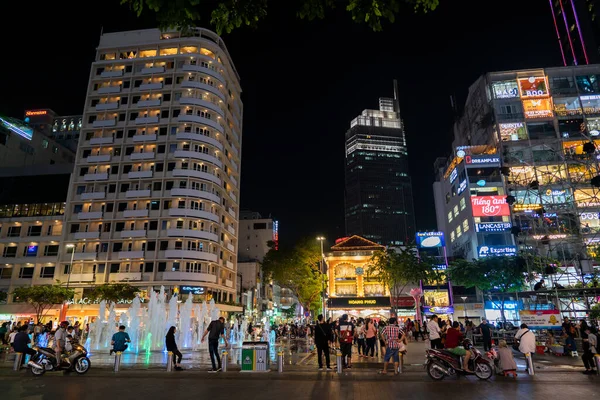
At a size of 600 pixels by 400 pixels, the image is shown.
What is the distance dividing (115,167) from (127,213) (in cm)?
764

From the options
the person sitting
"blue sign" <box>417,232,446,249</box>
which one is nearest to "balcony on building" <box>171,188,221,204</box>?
"blue sign" <box>417,232,446,249</box>

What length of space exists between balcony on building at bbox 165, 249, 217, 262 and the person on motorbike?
132 feet

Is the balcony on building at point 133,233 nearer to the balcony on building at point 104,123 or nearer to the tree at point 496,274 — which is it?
the balcony on building at point 104,123

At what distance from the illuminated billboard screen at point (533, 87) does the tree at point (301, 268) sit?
37226 mm

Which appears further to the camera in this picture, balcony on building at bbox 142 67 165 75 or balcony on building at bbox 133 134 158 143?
balcony on building at bbox 142 67 165 75

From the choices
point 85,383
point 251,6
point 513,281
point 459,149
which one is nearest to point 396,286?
point 513,281

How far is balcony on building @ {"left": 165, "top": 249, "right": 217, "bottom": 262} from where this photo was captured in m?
47.8

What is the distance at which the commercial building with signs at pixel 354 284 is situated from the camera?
51.1 m

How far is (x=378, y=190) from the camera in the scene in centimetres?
18725

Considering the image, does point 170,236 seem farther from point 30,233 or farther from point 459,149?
point 459,149

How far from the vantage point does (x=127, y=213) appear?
1978 inches

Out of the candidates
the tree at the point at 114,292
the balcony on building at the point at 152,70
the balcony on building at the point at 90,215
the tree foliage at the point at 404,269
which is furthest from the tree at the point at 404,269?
the balcony on building at the point at 152,70

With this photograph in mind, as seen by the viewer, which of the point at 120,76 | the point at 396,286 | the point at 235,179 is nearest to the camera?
the point at 396,286

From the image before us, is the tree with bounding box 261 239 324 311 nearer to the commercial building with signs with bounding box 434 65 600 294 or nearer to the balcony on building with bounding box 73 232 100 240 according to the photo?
the commercial building with signs with bounding box 434 65 600 294
